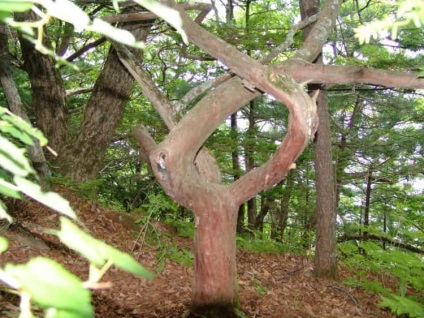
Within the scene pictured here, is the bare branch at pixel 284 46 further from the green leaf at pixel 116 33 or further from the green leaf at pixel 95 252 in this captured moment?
the green leaf at pixel 95 252

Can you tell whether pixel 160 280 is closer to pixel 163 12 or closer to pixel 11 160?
pixel 11 160

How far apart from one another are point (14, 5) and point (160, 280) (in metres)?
4.77

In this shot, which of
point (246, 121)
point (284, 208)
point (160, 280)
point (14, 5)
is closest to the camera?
point (14, 5)

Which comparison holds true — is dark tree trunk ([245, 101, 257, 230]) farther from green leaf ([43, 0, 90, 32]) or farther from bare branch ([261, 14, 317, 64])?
green leaf ([43, 0, 90, 32])

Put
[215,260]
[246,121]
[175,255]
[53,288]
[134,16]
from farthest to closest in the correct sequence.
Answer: [246,121], [175,255], [134,16], [215,260], [53,288]

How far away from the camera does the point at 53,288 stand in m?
0.44

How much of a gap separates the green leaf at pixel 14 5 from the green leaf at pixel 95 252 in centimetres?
33

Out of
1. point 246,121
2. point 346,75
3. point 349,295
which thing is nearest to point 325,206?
point 349,295

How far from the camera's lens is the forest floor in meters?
4.23

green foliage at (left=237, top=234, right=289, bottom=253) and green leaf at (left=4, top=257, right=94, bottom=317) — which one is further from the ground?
green leaf at (left=4, top=257, right=94, bottom=317)

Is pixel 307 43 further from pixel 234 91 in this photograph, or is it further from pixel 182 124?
pixel 182 124

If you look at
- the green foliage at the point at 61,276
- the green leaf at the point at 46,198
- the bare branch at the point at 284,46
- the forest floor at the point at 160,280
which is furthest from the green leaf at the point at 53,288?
the bare branch at the point at 284,46

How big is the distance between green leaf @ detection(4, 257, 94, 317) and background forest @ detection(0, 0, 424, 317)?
759 mm

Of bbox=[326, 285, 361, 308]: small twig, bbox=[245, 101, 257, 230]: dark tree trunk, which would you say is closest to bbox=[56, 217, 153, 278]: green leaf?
bbox=[326, 285, 361, 308]: small twig
